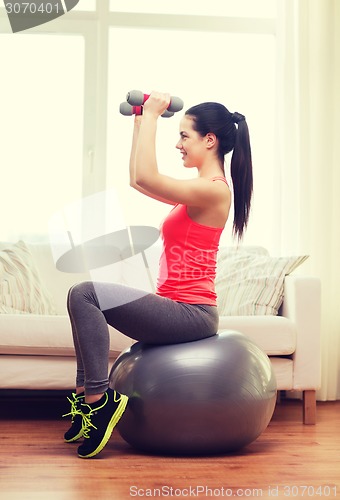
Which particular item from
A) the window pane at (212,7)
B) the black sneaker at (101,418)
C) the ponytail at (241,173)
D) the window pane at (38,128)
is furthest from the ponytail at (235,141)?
the window pane at (212,7)

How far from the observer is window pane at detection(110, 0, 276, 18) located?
166 inches

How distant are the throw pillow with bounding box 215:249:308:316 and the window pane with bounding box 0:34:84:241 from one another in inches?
42.3

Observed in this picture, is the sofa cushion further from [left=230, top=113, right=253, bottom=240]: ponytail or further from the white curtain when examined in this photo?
the white curtain

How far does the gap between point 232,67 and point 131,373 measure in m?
2.49

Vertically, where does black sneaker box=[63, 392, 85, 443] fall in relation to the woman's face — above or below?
below

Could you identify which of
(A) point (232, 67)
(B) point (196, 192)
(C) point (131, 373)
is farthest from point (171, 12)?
(C) point (131, 373)

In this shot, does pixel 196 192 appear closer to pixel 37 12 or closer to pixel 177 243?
pixel 177 243

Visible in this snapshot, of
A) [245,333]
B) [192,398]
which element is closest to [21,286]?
[245,333]

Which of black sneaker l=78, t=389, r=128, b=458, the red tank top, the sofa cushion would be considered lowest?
black sneaker l=78, t=389, r=128, b=458

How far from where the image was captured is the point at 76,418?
229cm

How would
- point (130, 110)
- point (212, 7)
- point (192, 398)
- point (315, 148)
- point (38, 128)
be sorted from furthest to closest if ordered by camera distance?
point (212, 7) → point (38, 128) → point (315, 148) → point (130, 110) → point (192, 398)

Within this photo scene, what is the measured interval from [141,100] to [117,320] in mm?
655

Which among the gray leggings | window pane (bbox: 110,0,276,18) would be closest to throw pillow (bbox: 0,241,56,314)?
the gray leggings

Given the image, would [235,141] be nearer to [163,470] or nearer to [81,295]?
[81,295]
